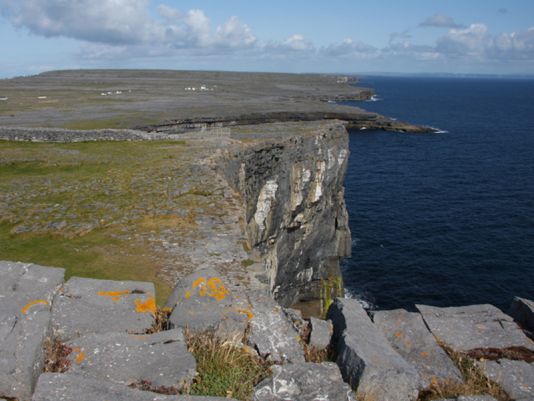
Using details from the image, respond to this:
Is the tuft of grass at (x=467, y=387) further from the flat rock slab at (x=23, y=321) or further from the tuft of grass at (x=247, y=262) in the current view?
the tuft of grass at (x=247, y=262)

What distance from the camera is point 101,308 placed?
799 cm

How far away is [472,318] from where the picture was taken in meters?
9.59

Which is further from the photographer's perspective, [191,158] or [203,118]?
[203,118]

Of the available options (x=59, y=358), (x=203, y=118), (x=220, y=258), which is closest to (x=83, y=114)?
(x=203, y=118)

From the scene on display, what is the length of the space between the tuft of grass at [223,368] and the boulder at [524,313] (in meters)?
5.98

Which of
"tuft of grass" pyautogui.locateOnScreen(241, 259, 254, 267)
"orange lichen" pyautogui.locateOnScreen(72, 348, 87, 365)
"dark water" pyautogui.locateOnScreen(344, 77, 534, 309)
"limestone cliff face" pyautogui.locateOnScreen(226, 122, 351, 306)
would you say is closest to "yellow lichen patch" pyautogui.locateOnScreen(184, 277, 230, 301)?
"orange lichen" pyautogui.locateOnScreen(72, 348, 87, 365)

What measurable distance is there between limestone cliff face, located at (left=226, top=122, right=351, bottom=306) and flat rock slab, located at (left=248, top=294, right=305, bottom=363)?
2000 cm

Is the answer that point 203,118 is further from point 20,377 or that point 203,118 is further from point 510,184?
point 20,377

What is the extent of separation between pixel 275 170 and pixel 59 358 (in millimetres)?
29346

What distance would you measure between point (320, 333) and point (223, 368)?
211cm

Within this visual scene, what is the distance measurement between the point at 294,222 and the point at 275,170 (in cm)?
620

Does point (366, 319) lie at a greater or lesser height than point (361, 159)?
greater

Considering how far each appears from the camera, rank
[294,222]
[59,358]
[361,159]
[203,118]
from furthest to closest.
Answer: [361,159] < [203,118] < [294,222] < [59,358]

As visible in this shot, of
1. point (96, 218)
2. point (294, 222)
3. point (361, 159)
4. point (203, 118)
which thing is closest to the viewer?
point (96, 218)
